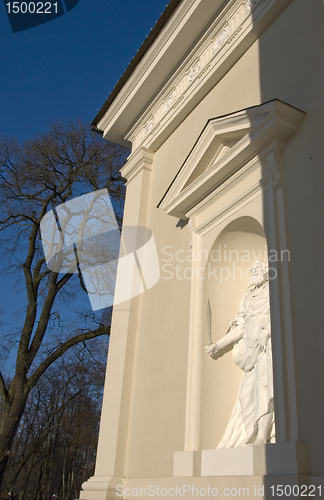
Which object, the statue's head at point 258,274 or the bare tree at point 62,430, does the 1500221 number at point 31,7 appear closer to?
the statue's head at point 258,274

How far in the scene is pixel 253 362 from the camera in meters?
5.34

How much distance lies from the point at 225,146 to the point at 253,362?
297cm

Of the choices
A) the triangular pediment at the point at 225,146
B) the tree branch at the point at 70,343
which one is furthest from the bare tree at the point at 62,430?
the triangular pediment at the point at 225,146

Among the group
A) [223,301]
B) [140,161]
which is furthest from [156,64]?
[223,301]

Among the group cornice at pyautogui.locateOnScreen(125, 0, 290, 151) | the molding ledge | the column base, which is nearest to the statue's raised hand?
the column base

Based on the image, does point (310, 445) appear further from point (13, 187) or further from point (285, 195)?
point (13, 187)

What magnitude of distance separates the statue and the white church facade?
0.02 meters

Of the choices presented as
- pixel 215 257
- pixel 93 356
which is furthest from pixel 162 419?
pixel 93 356

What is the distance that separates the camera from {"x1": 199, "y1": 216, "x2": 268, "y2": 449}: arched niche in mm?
5715

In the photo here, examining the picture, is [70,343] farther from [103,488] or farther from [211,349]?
[211,349]

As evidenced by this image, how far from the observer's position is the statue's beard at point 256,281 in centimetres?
564

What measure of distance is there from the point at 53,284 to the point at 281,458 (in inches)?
475

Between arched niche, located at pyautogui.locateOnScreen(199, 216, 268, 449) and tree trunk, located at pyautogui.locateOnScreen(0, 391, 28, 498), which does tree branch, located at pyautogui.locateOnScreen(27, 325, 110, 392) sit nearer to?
tree trunk, located at pyautogui.locateOnScreen(0, 391, 28, 498)

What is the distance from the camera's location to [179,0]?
27.3 ft
